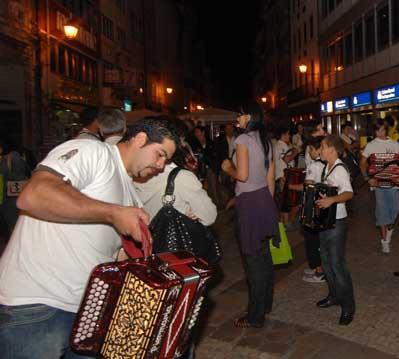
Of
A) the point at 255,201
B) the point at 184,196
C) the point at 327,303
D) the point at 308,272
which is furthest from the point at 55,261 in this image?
the point at 308,272

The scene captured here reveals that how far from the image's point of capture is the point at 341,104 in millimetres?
31344

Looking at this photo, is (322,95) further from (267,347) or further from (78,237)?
(78,237)

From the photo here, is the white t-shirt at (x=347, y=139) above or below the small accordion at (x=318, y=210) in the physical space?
above

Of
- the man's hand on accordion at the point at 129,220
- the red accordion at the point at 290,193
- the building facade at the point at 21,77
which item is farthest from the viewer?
the building facade at the point at 21,77

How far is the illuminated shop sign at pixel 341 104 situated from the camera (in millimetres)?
30172

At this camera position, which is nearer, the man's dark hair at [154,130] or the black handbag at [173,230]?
the man's dark hair at [154,130]

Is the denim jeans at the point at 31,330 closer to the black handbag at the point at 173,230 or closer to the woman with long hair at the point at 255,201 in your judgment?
the black handbag at the point at 173,230

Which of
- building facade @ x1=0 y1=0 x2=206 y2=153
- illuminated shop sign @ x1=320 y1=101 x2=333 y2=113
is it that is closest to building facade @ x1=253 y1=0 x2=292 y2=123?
building facade @ x1=0 y1=0 x2=206 y2=153

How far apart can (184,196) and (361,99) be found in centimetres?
2511

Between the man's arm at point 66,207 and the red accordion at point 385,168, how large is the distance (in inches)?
241

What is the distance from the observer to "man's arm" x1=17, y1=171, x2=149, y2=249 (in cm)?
210

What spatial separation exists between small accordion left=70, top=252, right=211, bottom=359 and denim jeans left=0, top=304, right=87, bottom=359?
26cm

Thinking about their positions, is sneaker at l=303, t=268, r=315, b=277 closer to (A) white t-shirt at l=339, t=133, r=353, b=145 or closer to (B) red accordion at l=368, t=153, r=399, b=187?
(B) red accordion at l=368, t=153, r=399, b=187

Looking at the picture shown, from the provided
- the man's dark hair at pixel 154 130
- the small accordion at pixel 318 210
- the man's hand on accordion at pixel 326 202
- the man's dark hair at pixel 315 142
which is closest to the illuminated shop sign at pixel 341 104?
the man's dark hair at pixel 315 142
